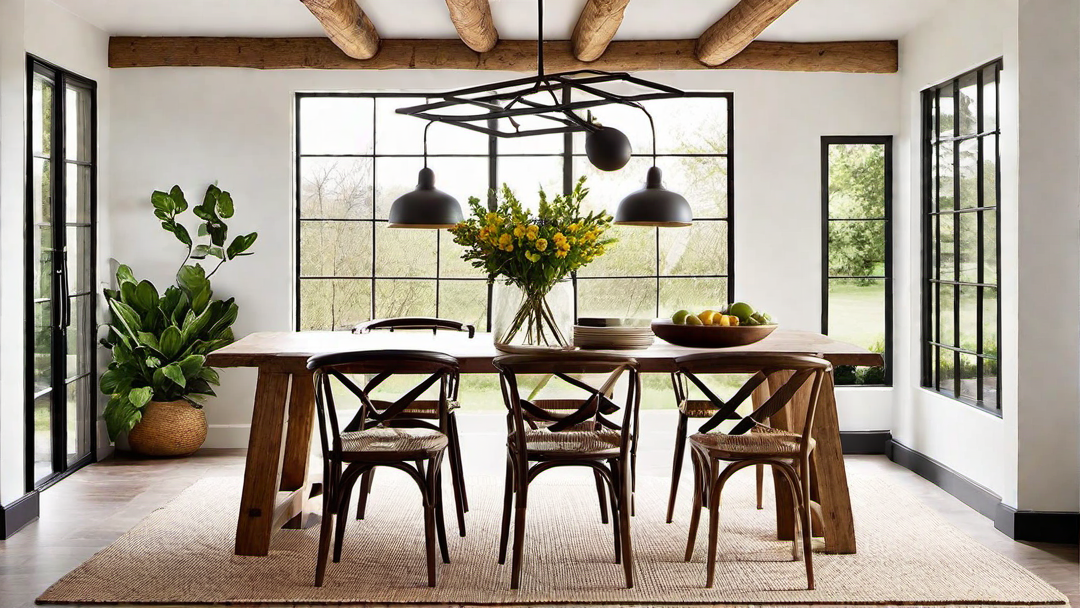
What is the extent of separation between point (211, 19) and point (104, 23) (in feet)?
2.31

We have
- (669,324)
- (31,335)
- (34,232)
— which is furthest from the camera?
(34,232)

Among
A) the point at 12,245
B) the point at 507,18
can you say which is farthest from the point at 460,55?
the point at 12,245

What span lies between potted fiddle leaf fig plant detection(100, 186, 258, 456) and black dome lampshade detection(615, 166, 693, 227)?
282 cm

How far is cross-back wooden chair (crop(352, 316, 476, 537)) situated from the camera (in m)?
3.62

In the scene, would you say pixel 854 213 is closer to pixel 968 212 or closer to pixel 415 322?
pixel 968 212

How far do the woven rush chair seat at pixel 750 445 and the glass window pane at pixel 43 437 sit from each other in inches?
140

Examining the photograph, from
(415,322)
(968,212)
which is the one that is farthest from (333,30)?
(968,212)

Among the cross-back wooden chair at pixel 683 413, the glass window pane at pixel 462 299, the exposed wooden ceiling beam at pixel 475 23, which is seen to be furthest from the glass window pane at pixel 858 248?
the exposed wooden ceiling beam at pixel 475 23

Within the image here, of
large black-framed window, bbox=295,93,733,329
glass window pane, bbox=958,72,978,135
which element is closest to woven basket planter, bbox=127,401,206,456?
large black-framed window, bbox=295,93,733,329

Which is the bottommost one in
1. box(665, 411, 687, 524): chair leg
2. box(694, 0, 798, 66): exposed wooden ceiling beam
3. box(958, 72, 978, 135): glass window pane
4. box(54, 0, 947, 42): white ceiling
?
box(665, 411, 687, 524): chair leg

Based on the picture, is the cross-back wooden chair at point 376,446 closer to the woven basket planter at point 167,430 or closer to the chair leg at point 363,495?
the chair leg at point 363,495

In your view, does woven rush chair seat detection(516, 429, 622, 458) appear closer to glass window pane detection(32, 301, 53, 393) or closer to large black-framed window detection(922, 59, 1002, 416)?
large black-framed window detection(922, 59, 1002, 416)

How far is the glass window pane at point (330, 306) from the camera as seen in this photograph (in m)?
6.35

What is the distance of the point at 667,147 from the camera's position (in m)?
7.36
